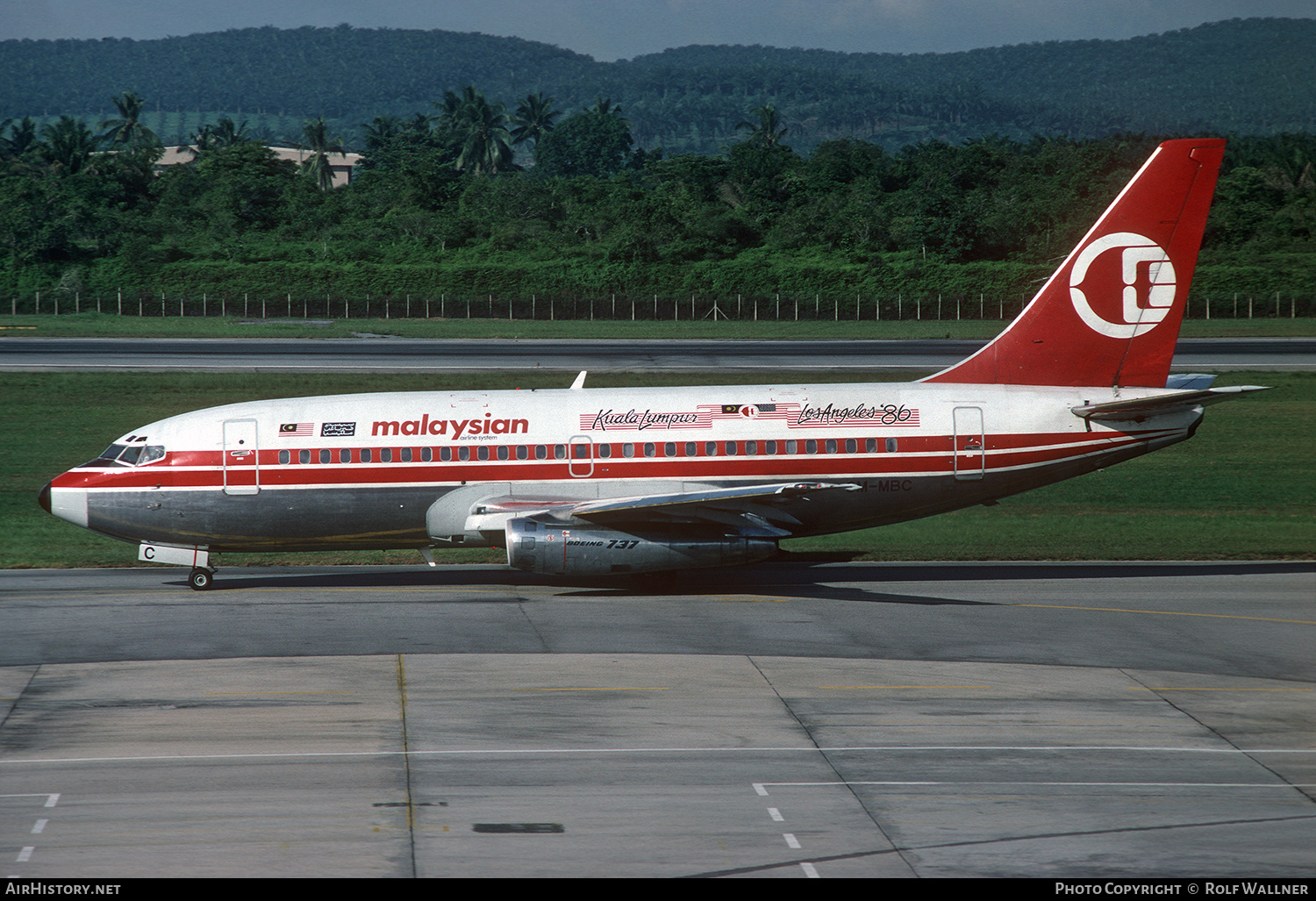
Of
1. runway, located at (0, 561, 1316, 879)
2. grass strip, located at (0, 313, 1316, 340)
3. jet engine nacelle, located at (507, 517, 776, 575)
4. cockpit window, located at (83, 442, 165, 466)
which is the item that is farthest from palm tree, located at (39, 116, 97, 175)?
jet engine nacelle, located at (507, 517, 776, 575)

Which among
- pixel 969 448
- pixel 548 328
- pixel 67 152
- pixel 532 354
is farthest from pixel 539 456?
pixel 67 152

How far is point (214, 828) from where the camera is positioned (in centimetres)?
1477

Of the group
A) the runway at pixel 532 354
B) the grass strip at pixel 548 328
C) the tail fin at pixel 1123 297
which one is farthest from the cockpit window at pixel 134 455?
the grass strip at pixel 548 328

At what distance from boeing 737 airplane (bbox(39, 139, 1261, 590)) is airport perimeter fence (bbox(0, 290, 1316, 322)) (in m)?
66.5

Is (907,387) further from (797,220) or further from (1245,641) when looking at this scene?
(797,220)

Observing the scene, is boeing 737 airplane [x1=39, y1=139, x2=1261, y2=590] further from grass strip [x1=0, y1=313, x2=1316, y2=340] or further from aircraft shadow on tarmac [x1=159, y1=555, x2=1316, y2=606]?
grass strip [x1=0, y1=313, x2=1316, y2=340]

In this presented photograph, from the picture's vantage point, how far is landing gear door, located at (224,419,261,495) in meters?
28.1

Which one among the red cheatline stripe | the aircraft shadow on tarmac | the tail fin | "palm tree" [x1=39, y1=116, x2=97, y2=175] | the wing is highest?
"palm tree" [x1=39, y1=116, x2=97, y2=175]

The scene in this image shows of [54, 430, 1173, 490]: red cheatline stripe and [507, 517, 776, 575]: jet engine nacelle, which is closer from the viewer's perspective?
[507, 517, 776, 575]: jet engine nacelle

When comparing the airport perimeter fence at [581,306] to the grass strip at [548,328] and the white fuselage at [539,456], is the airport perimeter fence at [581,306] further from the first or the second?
the white fuselage at [539,456]

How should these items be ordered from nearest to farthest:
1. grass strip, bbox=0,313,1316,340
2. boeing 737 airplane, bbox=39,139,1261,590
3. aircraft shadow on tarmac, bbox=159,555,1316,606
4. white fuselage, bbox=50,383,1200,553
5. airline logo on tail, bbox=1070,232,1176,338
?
boeing 737 airplane, bbox=39,139,1261,590 < white fuselage, bbox=50,383,1200,553 < aircraft shadow on tarmac, bbox=159,555,1316,606 < airline logo on tail, bbox=1070,232,1176,338 < grass strip, bbox=0,313,1316,340

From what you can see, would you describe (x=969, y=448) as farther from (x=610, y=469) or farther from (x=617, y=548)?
(x=617, y=548)

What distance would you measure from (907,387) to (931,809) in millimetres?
15730

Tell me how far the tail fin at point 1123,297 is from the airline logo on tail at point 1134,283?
0.07 feet
